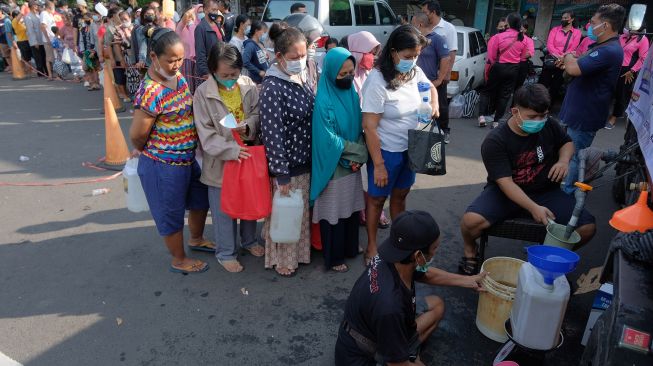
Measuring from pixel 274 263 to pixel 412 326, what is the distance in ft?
4.91

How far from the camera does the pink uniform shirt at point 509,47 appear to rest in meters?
7.17

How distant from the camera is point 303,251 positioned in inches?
141

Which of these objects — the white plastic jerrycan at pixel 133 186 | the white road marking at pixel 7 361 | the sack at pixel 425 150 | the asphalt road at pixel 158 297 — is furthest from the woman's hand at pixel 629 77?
the white road marking at pixel 7 361

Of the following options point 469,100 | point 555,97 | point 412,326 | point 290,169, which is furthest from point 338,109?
point 555,97

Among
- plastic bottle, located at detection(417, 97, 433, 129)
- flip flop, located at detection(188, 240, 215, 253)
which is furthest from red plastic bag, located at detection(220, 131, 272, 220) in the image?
plastic bottle, located at detection(417, 97, 433, 129)

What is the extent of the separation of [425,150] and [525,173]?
75 centimetres

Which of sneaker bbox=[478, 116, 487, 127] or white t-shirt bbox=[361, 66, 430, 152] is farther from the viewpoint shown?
sneaker bbox=[478, 116, 487, 127]

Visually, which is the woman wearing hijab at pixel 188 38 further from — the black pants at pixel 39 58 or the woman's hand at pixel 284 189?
the black pants at pixel 39 58

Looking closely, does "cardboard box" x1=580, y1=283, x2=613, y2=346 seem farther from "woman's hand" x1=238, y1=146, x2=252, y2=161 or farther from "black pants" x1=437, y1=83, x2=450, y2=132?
"black pants" x1=437, y1=83, x2=450, y2=132

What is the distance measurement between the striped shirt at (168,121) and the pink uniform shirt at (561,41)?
713cm

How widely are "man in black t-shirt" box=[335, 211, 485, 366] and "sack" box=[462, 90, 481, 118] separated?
6415mm

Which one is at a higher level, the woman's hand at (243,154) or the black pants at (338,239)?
the woman's hand at (243,154)

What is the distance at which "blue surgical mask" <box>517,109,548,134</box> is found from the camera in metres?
2.99

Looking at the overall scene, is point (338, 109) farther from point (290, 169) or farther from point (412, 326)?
point (412, 326)
